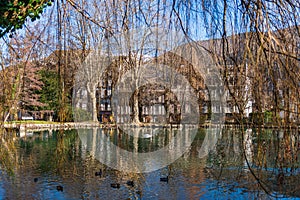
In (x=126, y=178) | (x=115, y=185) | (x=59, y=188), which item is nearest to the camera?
(x=59, y=188)

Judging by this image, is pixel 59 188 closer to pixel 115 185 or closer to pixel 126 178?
pixel 115 185

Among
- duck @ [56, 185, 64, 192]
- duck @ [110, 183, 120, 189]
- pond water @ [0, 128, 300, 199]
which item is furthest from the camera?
duck @ [110, 183, 120, 189]

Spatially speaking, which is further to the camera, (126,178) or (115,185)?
(126,178)

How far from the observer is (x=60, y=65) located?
1971 mm

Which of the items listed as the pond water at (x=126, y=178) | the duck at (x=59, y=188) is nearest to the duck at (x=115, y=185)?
the pond water at (x=126, y=178)

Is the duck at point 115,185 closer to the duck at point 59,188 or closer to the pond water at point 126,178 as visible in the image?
the pond water at point 126,178

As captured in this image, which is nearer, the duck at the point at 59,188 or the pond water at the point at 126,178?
the pond water at the point at 126,178

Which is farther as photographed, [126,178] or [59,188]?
[126,178]

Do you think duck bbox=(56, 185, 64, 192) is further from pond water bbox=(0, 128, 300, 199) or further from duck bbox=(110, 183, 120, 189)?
duck bbox=(110, 183, 120, 189)

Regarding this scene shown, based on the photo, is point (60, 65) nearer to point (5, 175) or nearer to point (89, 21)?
point (89, 21)

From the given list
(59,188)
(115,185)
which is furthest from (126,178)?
(59,188)

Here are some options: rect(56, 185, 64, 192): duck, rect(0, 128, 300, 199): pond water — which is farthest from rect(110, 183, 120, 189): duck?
rect(56, 185, 64, 192): duck

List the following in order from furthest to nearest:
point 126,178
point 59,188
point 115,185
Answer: point 126,178 < point 115,185 < point 59,188

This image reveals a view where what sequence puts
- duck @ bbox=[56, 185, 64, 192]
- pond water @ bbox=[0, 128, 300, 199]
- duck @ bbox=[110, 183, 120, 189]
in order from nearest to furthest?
pond water @ bbox=[0, 128, 300, 199] < duck @ bbox=[56, 185, 64, 192] < duck @ bbox=[110, 183, 120, 189]
